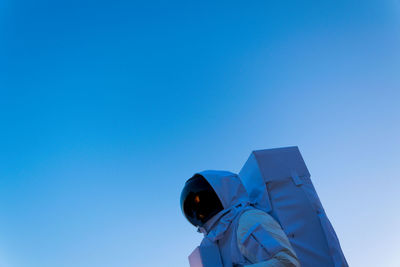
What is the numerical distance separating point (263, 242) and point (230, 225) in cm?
95

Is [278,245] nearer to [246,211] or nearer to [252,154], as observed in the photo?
[246,211]

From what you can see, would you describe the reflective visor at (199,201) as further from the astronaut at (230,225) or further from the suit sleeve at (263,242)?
the suit sleeve at (263,242)

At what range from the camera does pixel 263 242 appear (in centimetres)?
341

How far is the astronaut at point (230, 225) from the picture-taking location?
11.1 feet

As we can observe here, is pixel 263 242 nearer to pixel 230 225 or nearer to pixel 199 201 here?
pixel 230 225

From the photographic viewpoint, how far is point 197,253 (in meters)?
4.33

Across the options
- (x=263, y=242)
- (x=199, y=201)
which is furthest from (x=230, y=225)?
(x=263, y=242)

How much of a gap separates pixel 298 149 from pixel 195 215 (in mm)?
2176

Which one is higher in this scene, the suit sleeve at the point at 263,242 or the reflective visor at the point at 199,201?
the reflective visor at the point at 199,201

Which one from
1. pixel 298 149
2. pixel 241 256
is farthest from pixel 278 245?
pixel 298 149

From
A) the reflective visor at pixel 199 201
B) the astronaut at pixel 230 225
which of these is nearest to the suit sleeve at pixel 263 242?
the astronaut at pixel 230 225

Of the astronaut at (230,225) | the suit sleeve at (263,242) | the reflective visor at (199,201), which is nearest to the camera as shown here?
the suit sleeve at (263,242)

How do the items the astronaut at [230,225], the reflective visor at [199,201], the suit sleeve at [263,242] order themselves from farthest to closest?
the reflective visor at [199,201] → the astronaut at [230,225] → the suit sleeve at [263,242]

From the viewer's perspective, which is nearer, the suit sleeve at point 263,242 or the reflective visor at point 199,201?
the suit sleeve at point 263,242
